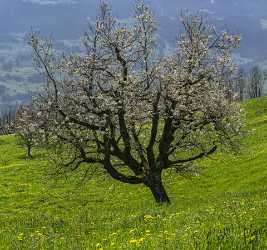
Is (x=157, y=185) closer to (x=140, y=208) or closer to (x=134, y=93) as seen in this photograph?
(x=140, y=208)

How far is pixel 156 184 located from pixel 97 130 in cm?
492

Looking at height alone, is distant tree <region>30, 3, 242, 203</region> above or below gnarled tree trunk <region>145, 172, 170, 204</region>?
above

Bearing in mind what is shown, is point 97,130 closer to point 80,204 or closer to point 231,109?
point 231,109

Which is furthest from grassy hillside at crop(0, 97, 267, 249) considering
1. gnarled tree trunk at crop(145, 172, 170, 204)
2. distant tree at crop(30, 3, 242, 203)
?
distant tree at crop(30, 3, 242, 203)

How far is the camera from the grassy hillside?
12.9 meters

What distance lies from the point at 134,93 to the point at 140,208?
6.36 meters

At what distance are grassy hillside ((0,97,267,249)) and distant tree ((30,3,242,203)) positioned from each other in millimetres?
3281

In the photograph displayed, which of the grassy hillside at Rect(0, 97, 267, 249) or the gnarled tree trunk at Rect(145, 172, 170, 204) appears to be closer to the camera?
the grassy hillside at Rect(0, 97, 267, 249)

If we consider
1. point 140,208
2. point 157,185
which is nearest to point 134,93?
point 157,185

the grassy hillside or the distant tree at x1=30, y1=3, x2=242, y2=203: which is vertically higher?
the distant tree at x1=30, y1=3, x2=242, y2=203

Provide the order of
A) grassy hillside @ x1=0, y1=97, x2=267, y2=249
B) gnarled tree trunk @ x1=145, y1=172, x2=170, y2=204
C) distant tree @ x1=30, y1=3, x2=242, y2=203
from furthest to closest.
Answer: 1. gnarled tree trunk @ x1=145, y1=172, x2=170, y2=204
2. distant tree @ x1=30, y1=3, x2=242, y2=203
3. grassy hillside @ x1=0, y1=97, x2=267, y2=249

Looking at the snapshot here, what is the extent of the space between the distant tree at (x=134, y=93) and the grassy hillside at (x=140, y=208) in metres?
3.28

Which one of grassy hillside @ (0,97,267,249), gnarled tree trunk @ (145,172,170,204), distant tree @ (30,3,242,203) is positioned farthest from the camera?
gnarled tree trunk @ (145,172,170,204)

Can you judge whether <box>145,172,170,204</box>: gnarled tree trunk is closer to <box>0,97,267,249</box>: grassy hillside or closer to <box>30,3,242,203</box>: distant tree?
<box>30,3,242,203</box>: distant tree
